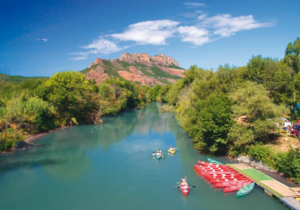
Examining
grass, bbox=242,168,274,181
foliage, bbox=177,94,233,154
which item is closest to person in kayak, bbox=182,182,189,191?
grass, bbox=242,168,274,181

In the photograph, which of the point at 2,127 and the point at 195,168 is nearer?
the point at 195,168

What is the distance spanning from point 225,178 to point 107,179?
13.3 m

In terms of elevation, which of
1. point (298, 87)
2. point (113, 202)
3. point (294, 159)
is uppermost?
point (298, 87)

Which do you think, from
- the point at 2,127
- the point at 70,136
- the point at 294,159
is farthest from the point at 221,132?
the point at 2,127

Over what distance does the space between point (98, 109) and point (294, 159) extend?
53.2 metres

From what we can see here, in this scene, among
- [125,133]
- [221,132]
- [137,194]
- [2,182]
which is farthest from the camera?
[125,133]

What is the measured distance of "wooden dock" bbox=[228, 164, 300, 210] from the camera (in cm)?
1938

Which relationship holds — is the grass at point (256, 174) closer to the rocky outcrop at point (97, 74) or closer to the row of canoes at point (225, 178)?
the row of canoes at point (225, 178)

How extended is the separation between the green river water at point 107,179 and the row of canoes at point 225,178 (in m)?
0.66

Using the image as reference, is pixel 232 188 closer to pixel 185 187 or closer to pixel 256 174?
pixel 256 174

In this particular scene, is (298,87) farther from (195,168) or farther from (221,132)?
(195,168)

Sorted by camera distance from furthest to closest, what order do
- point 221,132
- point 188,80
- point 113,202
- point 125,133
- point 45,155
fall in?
point 188,80, point 125,133, point 45,155, point 221,132, point 113,202

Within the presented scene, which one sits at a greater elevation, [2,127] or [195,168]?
[2,127]

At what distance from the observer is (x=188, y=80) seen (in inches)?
2813
